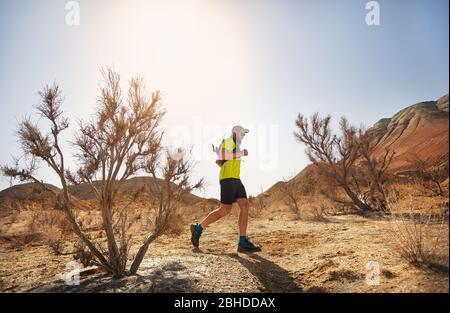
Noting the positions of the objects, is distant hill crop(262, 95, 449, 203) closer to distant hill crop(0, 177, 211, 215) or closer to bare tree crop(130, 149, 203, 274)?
distant hill crop(0, 177, 211, 215)

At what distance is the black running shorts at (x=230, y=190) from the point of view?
17.5 feet

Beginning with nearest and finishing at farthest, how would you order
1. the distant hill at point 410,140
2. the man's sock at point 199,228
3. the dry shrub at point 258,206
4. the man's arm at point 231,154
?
the man's arm at point 231,154 < the man's sock at point 199,228 < the dry shrub at point 258,206 < the distant hill at point 410,140

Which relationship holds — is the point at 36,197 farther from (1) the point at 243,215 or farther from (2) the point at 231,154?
(1) the point at 243,215

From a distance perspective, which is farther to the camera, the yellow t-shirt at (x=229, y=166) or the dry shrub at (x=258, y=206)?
the dry shrub at (x=258, y=206)

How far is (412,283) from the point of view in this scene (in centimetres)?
267

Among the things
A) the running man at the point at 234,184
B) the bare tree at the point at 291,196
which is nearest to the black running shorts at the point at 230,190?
the running man at the point at 234,184

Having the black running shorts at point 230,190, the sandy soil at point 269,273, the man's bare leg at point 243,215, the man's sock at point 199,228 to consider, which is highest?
the black running shorts at point 230,190

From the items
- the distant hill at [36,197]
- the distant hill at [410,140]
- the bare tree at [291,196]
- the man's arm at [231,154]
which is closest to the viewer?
the distant hill at [36,197]

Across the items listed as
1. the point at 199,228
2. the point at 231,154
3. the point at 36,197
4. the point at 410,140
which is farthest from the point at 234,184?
the point at 410,140

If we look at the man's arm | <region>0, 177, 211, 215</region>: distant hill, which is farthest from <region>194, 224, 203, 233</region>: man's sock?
the man's arm

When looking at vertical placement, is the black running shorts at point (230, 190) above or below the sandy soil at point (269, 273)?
above

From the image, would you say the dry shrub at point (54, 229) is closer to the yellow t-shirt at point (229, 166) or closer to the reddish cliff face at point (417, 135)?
the yellow t-shirt at point (229, 166)

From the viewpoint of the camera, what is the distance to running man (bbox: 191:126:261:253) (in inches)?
210
